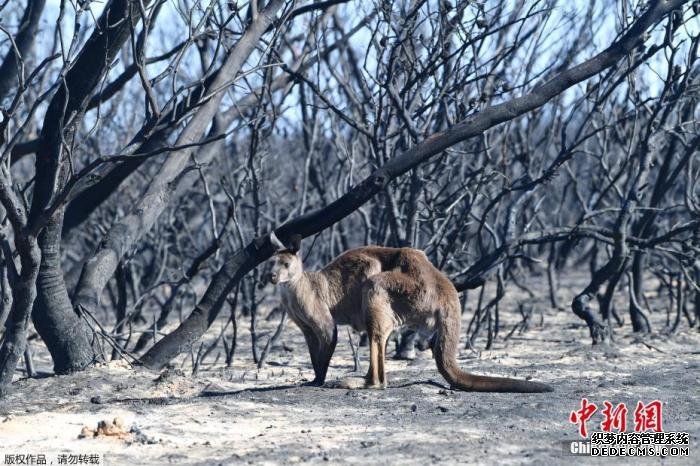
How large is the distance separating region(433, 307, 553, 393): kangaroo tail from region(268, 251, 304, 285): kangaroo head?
1.17 meters

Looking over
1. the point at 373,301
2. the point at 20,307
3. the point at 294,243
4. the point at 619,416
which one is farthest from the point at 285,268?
the point at 619,416

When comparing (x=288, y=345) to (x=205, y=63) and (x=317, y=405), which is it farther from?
(x=317, y=405)

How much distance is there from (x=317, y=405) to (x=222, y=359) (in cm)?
379

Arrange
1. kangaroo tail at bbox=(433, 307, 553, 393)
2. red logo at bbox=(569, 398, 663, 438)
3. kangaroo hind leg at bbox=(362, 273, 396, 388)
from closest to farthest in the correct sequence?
1. red logo at bbox=(569, 398, 663, 438)
2. kangaroo tail at bbox=(433, 307, 553, 393)
3. kangaroo hind leg at bbox=(362, 273, 396, 388)

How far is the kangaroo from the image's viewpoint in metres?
7.14

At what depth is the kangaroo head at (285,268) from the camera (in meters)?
7.24

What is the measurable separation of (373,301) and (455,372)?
818 millimetres

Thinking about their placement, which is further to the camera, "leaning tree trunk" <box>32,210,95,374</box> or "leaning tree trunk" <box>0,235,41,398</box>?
"leaning tree trunk" <box>32,210,95,374</box>

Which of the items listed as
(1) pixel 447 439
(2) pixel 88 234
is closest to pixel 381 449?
(1) pixel 447 439

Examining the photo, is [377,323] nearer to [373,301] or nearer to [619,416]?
[373,301]

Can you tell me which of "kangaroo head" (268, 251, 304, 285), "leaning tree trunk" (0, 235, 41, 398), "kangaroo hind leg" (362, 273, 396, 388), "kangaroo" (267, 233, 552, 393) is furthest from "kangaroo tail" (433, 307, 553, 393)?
"leaning tree trunk" (0, 235, 41, 398)

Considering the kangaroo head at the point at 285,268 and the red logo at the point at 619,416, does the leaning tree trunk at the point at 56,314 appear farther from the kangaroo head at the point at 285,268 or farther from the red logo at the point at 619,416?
the red logo at the point at 619,416

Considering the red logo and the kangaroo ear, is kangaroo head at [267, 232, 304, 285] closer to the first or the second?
the kangaroo ear

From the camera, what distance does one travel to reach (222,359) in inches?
404
